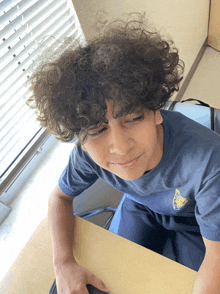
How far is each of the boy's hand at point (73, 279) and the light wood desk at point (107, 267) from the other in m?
0.02

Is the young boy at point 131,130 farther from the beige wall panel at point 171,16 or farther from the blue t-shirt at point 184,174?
the beige wall panel at point 171,16

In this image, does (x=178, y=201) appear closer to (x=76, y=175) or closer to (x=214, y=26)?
(x=76, y=175)

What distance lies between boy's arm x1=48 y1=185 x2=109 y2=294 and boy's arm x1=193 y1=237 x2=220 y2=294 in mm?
242

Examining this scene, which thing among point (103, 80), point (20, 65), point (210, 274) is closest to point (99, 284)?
point (210, 274)

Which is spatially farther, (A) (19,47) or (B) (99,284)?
(A) (19,47)

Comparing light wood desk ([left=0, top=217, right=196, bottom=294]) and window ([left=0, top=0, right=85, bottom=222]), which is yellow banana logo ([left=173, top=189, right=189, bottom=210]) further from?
window ([left=0, top=0, right=85, bottom=222])

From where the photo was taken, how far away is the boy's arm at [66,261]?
2.24ft

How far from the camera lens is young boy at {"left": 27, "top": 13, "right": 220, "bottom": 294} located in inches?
22.2

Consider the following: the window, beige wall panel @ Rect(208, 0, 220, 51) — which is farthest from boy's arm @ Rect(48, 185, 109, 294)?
beige wall panel @ Rect(208, 0, 220, 51)

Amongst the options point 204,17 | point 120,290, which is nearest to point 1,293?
point 120,290

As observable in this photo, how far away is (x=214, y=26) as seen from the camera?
7.52 feet

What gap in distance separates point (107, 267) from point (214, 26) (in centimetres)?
240

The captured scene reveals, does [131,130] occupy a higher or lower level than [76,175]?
higher

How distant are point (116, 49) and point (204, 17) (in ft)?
6.57
